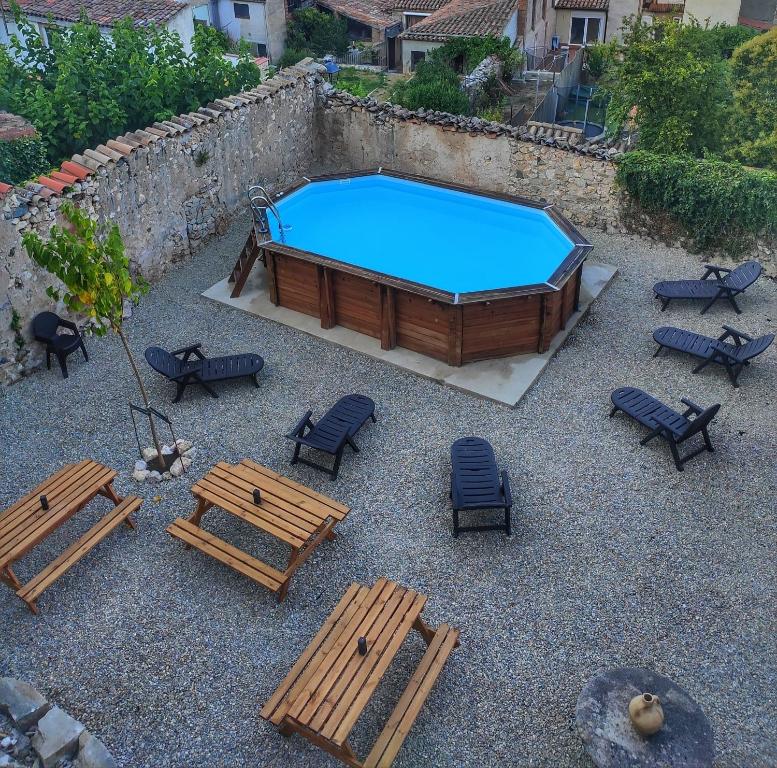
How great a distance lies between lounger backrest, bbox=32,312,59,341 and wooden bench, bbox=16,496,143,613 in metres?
3.80

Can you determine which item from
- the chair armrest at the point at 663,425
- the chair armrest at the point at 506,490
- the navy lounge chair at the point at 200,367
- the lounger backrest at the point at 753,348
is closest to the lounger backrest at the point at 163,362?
the navy lounge chair at the point at 200,367

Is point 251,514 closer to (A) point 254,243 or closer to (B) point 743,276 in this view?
(A) point 254,243

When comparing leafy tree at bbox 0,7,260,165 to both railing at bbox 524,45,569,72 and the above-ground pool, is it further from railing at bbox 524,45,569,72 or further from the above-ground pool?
railing at bbox 524,45,569,72

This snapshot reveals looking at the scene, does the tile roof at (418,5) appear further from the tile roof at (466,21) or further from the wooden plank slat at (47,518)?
the wooden plank slat at (47,518)

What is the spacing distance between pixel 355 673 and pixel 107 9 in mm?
28309

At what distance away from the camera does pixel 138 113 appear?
51.2 ft

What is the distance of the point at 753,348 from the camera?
34.3 ft

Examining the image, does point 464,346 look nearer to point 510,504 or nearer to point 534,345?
point 534,345

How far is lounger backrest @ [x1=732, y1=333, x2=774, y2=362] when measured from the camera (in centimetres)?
1038

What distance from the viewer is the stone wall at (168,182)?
10.7 metres

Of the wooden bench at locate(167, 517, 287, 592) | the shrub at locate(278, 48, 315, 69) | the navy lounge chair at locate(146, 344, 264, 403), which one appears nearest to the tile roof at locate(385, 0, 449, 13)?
the shrub at locate(278, 48, 315, 69)

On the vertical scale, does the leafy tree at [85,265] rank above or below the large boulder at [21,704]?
above

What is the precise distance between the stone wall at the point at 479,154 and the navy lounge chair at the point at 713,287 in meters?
2.61

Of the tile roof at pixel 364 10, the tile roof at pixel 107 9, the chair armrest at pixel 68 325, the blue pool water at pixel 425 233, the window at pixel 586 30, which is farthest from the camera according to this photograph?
the tile roof at pixel 364 10
